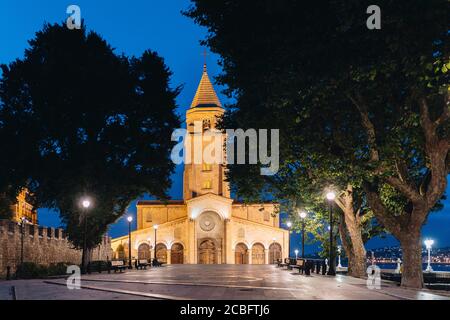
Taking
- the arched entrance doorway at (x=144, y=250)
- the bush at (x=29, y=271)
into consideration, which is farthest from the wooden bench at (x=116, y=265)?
the arched entrance doorway at (x=144, y=250)

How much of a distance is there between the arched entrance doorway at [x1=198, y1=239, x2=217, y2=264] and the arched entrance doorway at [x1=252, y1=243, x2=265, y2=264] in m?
5.93

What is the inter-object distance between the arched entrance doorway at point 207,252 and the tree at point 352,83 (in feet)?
186

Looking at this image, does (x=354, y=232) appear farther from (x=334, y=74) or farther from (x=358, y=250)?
(x=334, y=74)

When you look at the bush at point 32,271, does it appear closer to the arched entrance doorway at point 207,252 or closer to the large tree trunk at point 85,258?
Answer: the large tree trunk at point 85,258

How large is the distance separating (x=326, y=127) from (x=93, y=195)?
16849mm

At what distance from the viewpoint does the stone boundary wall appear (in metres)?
28.3

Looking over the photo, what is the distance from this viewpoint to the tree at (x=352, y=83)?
52.3 feet

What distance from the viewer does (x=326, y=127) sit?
72.3 feet

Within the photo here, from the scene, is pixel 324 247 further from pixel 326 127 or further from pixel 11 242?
pixel 11 242

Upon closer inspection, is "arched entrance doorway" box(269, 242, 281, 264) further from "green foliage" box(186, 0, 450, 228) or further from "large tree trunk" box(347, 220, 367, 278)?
"green foliage" box(186, 0, 450, 228)

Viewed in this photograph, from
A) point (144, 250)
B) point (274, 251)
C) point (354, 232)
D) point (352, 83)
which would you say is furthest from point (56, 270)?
point (274, 251)

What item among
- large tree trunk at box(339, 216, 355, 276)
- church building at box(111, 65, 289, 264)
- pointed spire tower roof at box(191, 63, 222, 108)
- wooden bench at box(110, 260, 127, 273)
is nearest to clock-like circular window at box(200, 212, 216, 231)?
church building at box(111, 65, 289, 264)

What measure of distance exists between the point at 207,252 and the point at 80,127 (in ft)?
161
